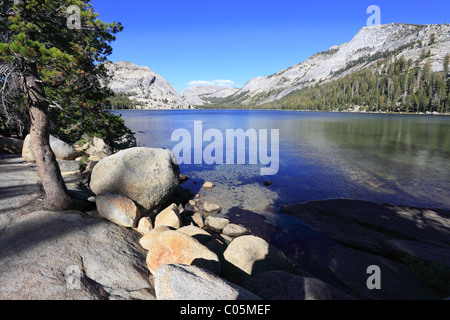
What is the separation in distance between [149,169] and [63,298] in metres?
6.71

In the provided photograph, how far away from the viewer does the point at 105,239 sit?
7199mm

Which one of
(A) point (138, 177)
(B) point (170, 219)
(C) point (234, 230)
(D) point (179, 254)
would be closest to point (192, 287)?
(D) point (179, 254)

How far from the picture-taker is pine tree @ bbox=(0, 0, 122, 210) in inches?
247

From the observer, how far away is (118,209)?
8.84 meters

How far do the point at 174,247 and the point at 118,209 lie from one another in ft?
11.9

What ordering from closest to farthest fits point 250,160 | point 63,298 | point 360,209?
point 63,298 → point 360,209 → point 250,160

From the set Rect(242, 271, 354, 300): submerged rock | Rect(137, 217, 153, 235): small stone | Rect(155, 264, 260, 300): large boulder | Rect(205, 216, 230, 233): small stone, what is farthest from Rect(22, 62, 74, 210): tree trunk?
Rect(242, 271, 354, 300): submerged rock

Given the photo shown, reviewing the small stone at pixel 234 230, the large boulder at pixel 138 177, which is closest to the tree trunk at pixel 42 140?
the large boulder at pixel 138 177

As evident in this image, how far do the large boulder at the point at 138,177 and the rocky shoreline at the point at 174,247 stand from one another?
47 millimetres

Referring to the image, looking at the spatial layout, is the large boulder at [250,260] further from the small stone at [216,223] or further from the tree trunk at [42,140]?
the tree trunk at [42,140]

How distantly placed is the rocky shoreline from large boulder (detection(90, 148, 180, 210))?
0.15 ft

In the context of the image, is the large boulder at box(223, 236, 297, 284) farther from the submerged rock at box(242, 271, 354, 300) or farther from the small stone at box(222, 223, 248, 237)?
the small stone at box(222, 223, 248, 237)

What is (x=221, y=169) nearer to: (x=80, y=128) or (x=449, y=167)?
(x=80, y=128)
